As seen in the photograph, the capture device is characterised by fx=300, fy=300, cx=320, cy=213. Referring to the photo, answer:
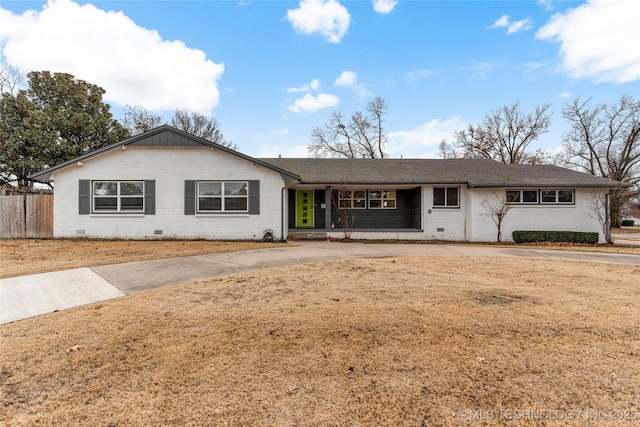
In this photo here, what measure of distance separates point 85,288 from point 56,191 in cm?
993

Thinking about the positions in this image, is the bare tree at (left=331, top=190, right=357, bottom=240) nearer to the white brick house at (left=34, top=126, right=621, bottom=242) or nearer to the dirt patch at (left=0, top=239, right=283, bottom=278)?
the white brick house at (left=34, top=126, right=621, bottom=242)

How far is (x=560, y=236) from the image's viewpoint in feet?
44.5

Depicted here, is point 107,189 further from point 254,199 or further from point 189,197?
point 254,199

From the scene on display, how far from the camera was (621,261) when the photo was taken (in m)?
8.63

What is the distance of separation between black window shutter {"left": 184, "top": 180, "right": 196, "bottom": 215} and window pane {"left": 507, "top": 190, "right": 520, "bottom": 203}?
14.2 metres

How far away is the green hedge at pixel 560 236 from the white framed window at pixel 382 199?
242 inches

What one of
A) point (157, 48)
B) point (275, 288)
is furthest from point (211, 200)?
point (275, 288)

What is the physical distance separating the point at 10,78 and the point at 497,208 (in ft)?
108

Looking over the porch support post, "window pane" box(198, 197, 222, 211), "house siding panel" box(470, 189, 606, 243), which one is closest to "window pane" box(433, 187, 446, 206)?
"house siding panel" box(470, 189, 606, 243)

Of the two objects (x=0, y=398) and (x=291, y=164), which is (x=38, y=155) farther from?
(x=0, y=398)

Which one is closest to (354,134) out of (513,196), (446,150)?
(446,150)

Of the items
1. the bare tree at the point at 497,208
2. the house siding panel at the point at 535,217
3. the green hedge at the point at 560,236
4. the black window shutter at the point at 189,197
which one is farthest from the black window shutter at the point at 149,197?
the green hedge at the point at 560,236

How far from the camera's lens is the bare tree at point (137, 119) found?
27.6 meters

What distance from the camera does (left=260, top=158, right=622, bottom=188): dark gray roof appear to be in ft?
45.1
